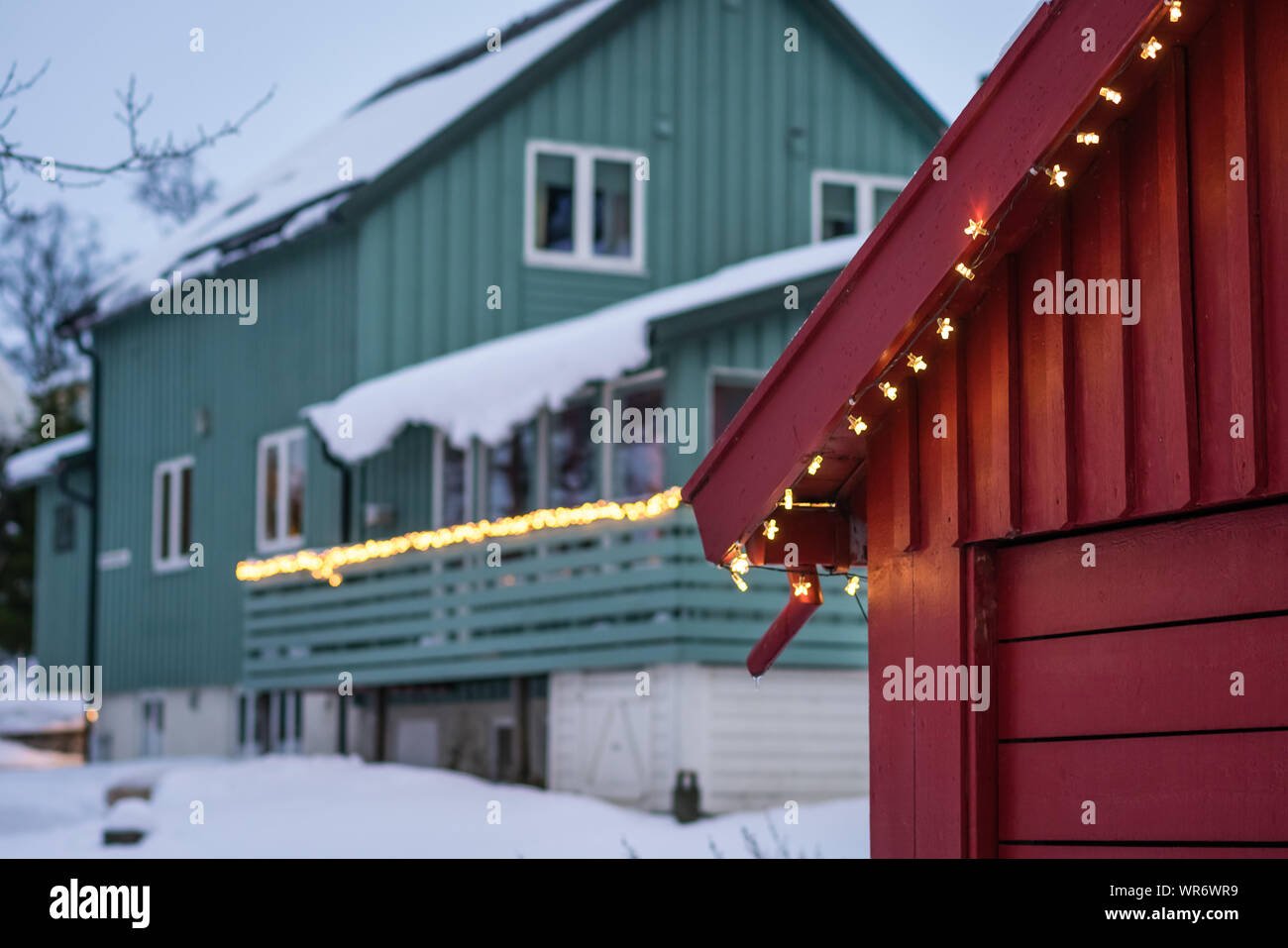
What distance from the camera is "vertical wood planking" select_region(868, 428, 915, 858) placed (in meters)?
5.88

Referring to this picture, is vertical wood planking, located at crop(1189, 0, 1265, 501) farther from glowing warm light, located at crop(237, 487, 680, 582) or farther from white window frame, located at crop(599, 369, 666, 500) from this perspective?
white window frame, located at crop(599, 369, 666, 500)

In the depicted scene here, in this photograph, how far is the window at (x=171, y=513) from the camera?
73.8 feet

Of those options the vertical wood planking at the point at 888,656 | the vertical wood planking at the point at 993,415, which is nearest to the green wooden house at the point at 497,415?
the vertical wood planking at the point at 888,656

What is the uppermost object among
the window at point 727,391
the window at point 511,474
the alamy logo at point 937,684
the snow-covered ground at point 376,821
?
the window at point 727,391

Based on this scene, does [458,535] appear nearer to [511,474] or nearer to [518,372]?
[511,474]

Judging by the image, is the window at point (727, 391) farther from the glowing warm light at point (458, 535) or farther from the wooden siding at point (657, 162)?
the wooden siding at point (657, 162)

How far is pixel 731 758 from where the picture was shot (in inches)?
563

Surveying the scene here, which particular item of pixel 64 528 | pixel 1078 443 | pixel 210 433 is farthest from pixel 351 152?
pixel 1078 443

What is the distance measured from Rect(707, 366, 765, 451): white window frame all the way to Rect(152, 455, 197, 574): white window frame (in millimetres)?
9475

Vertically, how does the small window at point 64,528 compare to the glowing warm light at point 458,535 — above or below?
above

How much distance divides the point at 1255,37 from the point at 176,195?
36.1 metres

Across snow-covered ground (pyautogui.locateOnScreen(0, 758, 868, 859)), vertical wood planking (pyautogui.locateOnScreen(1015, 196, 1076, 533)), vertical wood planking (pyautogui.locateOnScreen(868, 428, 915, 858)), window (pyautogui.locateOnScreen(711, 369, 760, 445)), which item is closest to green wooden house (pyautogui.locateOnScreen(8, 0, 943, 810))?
window (pyautogui.locateOnScreen(711, 369, 760, 445))

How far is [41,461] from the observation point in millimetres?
26609

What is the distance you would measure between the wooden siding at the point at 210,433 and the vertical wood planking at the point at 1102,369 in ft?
47.0
